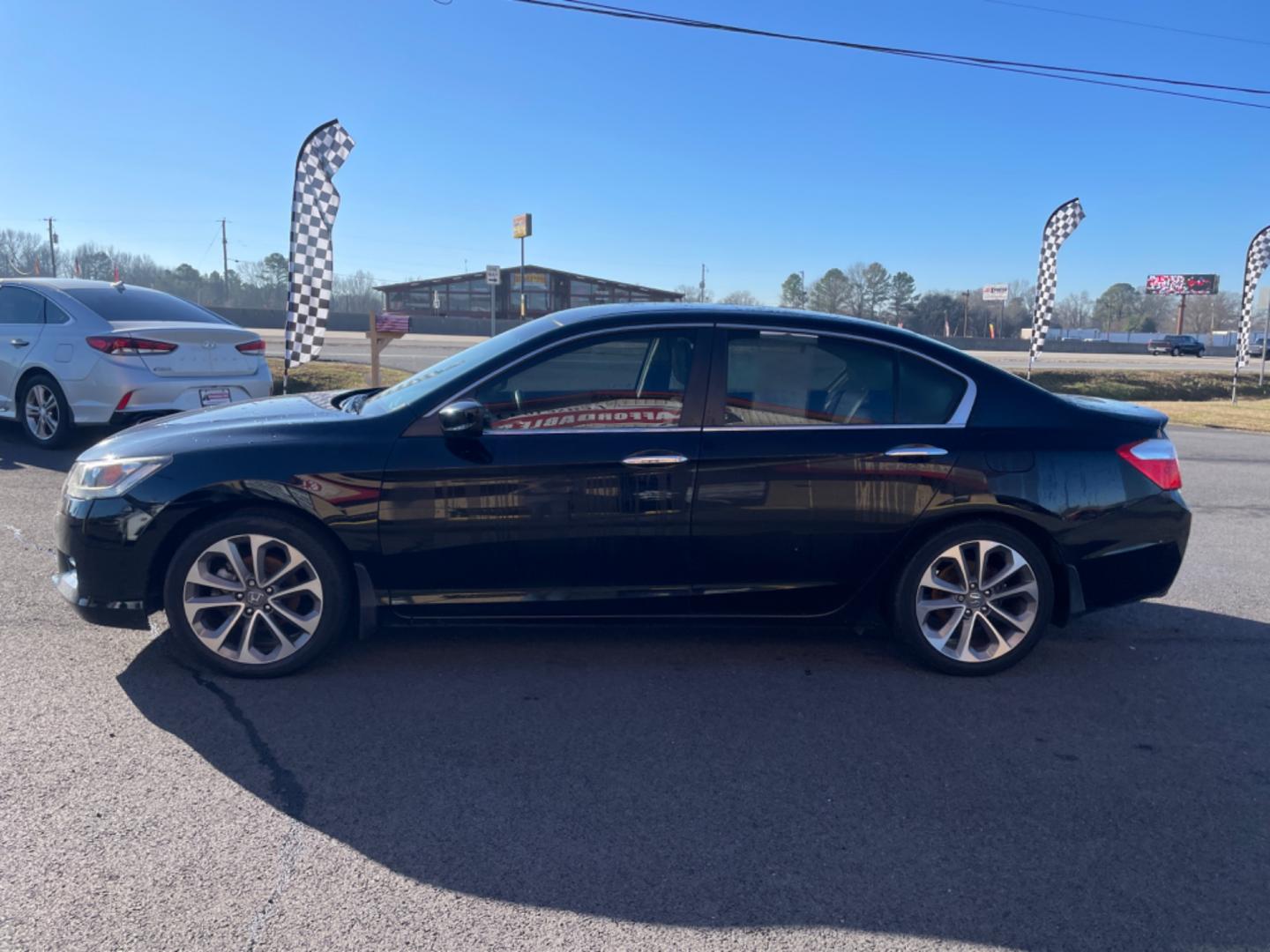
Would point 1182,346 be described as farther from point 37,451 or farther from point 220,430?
point 220,430

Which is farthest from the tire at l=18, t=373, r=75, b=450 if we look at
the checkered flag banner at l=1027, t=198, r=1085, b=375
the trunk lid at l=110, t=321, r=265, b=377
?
the checkered flag banner at l=1027, t=198, r=1085, b=375

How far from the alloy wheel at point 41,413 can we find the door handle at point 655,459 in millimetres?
6797

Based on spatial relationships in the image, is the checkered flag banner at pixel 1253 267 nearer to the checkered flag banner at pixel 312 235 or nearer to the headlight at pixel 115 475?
the checkered flag banner at pixel 312 235

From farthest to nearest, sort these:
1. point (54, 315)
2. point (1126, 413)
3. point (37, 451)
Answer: point (37, 451), point (54, 315), point (1126, 413)

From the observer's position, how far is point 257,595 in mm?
3750

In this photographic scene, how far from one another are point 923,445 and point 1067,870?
72.2 inches

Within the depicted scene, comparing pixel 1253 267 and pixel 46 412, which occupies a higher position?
pixel 1253 267

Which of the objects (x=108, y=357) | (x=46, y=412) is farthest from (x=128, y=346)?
(x=46, y=412)

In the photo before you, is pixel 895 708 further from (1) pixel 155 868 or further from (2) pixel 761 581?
(1) pixel 155 868

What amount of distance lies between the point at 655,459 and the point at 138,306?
6.62 metres

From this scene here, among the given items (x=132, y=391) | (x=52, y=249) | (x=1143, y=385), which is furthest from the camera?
(x=52, y=249)

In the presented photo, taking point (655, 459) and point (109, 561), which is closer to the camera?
point (109, 561)

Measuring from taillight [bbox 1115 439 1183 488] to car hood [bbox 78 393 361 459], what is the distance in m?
3.41

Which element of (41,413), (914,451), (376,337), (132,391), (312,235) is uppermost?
(312,235)
